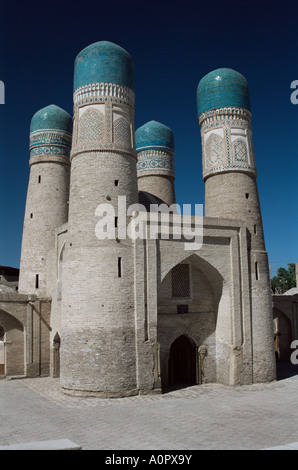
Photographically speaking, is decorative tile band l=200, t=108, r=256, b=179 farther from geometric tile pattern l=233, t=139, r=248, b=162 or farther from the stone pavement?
the stone pavement

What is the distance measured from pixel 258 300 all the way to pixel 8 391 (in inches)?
354

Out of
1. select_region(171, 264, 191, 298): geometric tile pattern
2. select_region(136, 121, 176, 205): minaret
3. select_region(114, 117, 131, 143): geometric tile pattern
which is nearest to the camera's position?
select_region(114, 117, 131, 143): geometric tile pattern

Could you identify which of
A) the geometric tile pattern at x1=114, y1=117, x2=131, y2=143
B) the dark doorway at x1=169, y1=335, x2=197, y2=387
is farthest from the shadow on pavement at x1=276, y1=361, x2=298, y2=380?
the geometric tile pattern at x1=114, y1=117, x2=131, y2=143

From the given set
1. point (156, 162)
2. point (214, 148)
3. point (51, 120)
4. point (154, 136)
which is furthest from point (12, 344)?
point (154, 136)

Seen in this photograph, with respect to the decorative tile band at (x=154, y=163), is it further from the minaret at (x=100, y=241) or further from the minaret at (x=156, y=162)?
the minaret at (x=100, y=241)

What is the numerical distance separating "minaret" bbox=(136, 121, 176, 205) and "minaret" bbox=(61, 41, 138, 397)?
7271mm

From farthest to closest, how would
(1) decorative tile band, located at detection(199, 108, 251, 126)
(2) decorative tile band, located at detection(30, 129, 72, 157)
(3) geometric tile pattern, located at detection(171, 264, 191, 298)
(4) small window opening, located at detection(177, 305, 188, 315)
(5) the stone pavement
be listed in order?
1. (2) decorative tile band, located at detection(30, 129, 72, 157)
2. (1) decorative tile band, located at detection(199, 108, 251, 126)
3. (3) geometric tile pattern, located at detection(171, 264, 191, 298)
4. (4) small window opening, located at detection(177, 305, 188, 315)
5. (5) the stone pavement

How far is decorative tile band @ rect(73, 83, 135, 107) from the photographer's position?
1562 centimetres

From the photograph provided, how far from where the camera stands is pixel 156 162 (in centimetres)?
2344

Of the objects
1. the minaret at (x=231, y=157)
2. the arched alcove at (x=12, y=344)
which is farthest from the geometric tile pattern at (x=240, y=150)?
the arched alcove at (x=12, y=344)

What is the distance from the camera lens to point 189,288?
16.8 metres

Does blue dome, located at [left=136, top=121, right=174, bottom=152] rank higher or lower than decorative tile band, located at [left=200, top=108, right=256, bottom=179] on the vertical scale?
higher

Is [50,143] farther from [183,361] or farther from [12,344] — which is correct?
[183,361]
